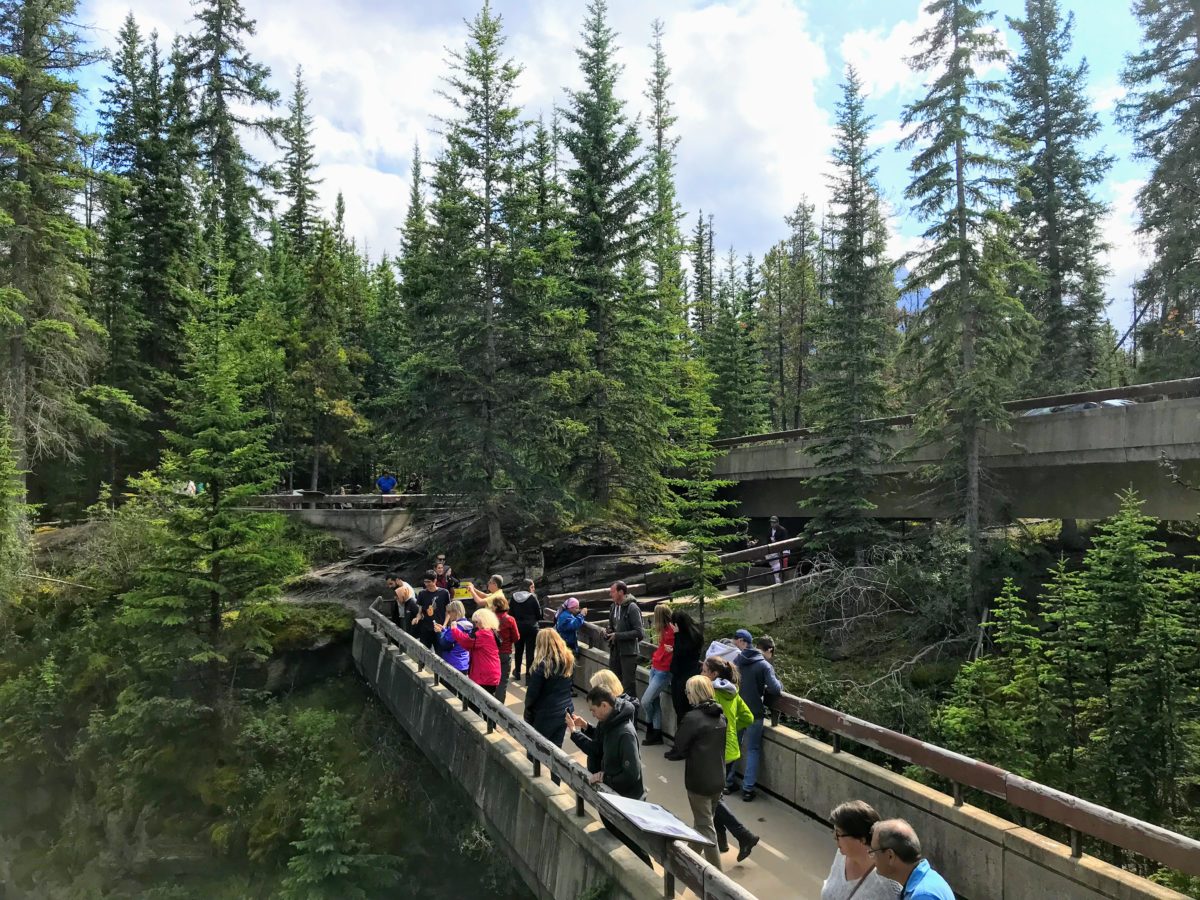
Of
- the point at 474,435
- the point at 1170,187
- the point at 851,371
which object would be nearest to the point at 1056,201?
the point at 1170,187

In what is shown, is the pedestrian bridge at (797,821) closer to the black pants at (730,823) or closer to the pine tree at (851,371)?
the black pants at (730,823)

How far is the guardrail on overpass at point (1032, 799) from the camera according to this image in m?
4.59

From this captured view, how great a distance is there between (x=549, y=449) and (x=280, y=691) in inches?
361

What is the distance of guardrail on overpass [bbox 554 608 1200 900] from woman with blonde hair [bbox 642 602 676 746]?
149 centimetres

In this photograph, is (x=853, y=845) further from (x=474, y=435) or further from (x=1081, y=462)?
(x=474, y=435)

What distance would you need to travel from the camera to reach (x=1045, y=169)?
2548cm

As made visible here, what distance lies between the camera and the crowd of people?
11.0 ft

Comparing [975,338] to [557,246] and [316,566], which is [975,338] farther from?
[316,566]

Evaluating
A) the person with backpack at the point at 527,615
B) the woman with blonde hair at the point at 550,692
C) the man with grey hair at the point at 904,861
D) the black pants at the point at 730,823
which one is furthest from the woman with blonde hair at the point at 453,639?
the man with grey hair at the point at 904,861

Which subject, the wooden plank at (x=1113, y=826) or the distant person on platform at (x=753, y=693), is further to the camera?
the distant person on platform at (x=753, y=693)

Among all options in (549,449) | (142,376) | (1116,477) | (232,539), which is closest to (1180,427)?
(1116,477)

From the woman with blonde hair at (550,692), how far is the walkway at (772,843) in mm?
1341

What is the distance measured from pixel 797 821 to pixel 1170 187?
21.8m

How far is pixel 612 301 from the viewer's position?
24.1 m
